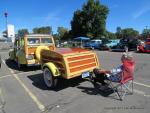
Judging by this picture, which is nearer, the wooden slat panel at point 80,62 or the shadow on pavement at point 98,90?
the shadow on pavement at point 98,90

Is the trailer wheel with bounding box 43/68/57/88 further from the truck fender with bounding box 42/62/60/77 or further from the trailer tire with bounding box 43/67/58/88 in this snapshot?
the truck fender with bounding box 42/62/60/77

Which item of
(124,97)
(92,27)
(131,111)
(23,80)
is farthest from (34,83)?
(92,27)

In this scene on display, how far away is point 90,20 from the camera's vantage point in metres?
53.5

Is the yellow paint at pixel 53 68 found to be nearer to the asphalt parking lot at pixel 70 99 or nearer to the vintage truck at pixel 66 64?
the vintage truck at pixel 66 64

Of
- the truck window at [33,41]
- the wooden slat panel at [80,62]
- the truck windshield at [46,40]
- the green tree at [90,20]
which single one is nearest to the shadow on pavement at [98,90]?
the wooden slat panel at [80,62]

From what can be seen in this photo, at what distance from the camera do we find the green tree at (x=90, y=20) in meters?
52.9

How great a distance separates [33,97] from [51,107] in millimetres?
1260

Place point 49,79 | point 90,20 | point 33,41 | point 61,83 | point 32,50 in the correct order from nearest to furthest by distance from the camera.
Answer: point 49,79 → point 61,83 → point 32,50 → point 33,41 → point 90,20

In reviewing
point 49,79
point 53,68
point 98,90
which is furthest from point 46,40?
point 98,90

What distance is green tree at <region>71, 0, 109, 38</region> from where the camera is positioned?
52.9 m

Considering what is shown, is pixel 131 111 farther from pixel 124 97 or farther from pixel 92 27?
pixel 92 27

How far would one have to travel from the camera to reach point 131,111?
5.57 m

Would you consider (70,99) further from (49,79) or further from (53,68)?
(49,79)

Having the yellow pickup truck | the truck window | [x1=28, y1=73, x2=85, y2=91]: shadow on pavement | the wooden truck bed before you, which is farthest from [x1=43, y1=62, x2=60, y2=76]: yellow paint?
the truck window
